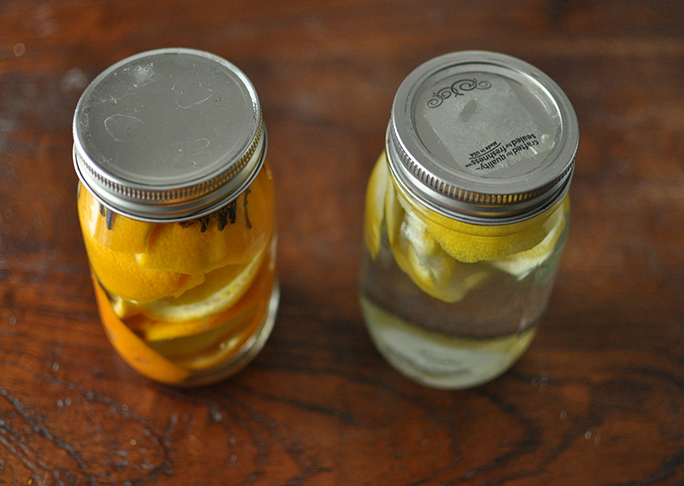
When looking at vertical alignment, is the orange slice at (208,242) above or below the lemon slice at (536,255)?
above

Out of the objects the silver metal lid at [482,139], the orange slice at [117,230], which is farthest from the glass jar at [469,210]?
the orange slice at [117,230]

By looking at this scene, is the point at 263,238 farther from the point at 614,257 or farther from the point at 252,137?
the point at 614,257

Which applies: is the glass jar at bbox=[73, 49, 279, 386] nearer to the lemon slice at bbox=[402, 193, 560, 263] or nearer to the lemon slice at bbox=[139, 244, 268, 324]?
the lemon slice at bbox=[139, 244, 268, 324]

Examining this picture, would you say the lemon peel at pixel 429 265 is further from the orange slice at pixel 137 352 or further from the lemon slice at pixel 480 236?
the orange slice at pixel 137 352

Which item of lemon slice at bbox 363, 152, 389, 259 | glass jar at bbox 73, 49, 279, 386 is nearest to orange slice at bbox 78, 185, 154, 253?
glass jar at bbox 73, 49, 279, 386

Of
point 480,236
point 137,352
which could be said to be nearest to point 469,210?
point 480,236

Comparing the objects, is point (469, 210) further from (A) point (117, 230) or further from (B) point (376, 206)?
(A) point (117, 230)
